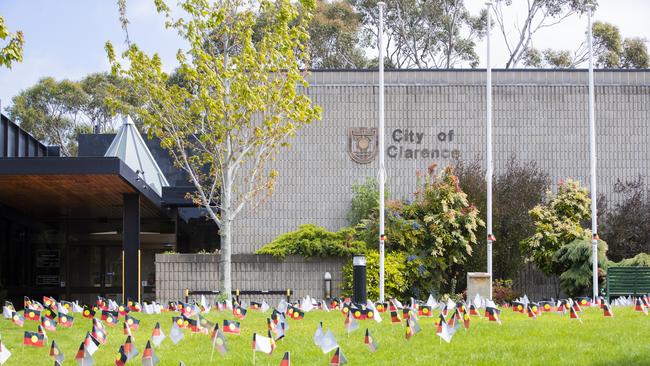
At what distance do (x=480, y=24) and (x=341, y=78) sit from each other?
2500cm

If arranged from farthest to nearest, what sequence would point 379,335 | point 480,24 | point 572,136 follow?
point 480,24
point 572,136
point 379,335

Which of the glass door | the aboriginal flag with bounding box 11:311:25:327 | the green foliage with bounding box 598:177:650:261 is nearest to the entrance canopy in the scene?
the glass door

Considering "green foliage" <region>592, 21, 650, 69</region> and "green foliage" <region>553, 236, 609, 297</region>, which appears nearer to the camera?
"green foliage" <region>553, 236, 609, 297</region>

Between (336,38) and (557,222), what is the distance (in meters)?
27.4

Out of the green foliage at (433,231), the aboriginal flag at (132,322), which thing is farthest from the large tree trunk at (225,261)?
the aboriginal flag at (132,322)

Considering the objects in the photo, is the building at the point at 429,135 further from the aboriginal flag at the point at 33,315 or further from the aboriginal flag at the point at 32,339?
the aboriginal flag at the point at 32,339

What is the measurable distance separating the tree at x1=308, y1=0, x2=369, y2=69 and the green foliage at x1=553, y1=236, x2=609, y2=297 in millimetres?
27936

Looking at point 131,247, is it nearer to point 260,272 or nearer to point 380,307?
point 260,272

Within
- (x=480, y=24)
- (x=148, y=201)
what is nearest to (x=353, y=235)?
(x=148, y=201)

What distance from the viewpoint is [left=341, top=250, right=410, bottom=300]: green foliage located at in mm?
27688

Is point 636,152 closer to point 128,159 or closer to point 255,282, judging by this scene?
point 255,282

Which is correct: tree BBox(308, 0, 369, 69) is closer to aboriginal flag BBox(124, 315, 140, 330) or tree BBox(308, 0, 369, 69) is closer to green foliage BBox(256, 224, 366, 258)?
green foliage BBox(256, 224, 366, 258)

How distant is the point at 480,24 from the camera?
5434 centimetres

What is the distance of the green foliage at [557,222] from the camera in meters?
27.9
